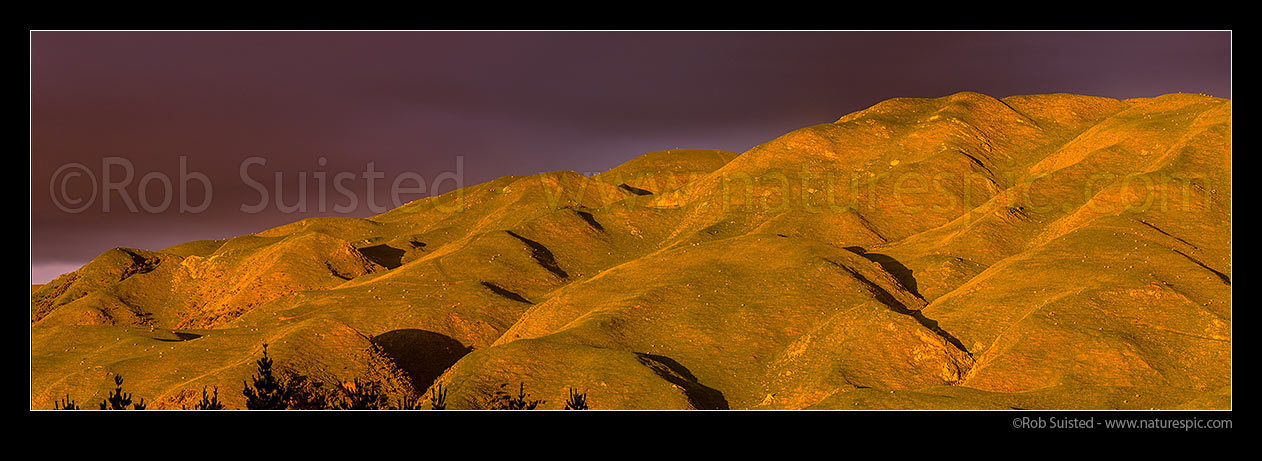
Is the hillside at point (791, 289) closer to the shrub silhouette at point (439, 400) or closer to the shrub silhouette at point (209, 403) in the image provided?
the shrub silhouette at point (209, 403)

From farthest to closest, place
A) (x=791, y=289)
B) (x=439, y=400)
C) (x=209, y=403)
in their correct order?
(x=791, y=289), (x=209, y=403), (x=439, y=400)

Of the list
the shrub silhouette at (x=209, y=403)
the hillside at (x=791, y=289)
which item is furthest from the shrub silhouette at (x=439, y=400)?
the hillside at (x=791, y=289)

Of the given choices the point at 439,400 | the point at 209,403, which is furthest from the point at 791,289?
the point at 439,400

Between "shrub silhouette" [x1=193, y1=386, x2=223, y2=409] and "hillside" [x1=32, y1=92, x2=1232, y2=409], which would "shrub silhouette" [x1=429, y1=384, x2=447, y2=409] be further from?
"hillside" [x1=32, y1=92, x2=1232, y2=409]

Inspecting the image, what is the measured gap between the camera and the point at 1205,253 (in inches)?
3561

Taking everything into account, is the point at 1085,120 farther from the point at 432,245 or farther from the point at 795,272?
the point at 432,245

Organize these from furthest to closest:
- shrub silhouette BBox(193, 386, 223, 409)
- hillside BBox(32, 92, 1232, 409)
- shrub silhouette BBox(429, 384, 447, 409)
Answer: hillside BBox(32, 92, 1232, 409)
shrub silhouette BBox(429, 384, 447, 409)
shrub silhouette BBox(193, 386, 223, 409)

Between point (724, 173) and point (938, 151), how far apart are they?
3674cm

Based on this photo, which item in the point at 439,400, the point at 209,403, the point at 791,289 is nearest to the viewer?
the point at 439,400

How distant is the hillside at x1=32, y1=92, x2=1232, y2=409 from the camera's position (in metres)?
64.2

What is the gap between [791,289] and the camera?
286ft

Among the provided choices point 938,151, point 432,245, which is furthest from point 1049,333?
Result: point 432,245

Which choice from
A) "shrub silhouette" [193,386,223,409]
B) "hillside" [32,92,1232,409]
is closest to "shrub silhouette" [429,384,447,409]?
"shrub silhouette" [193,386,223,409]

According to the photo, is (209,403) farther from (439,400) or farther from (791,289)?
(791,289)
